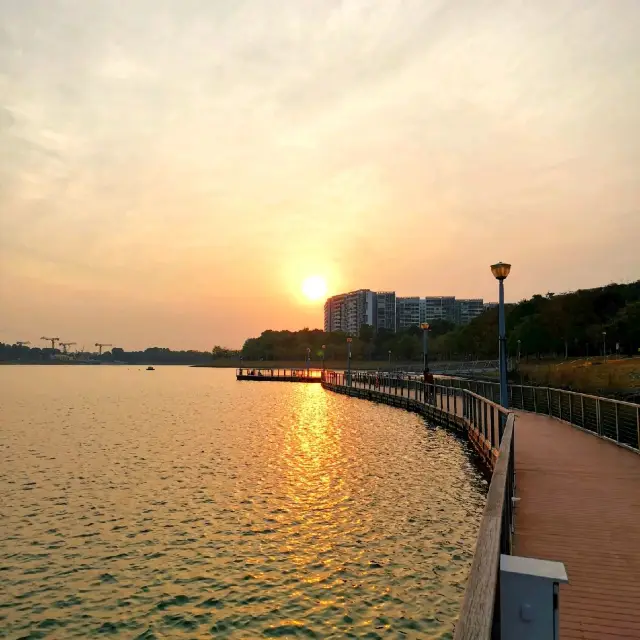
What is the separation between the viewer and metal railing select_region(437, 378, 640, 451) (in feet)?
48.8

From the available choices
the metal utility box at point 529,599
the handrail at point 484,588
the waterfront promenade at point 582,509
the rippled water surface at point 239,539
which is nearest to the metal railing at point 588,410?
the waterfront promenade at point 582,509

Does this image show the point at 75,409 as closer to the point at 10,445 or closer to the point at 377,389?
→ the point at 10,445

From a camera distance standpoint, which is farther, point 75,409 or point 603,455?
point 75,409

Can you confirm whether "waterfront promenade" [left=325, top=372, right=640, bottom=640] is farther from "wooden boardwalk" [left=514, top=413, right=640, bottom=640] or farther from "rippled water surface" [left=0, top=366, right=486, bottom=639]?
"rippled water surface" [left=0, top=366, right=486, bottom=639]

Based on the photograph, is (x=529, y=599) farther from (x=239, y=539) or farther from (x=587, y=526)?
(x=239, y=539)

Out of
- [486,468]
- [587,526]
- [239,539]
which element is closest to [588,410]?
[486,468]

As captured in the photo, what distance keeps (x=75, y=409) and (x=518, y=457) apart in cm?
4421

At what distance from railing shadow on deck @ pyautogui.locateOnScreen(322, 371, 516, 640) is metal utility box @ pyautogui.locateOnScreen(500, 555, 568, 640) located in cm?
9

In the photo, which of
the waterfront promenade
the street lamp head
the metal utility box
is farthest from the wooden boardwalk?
the street lamp head

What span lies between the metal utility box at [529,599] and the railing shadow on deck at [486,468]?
0.09 m

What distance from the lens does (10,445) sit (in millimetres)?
27938

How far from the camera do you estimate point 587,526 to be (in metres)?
8.48

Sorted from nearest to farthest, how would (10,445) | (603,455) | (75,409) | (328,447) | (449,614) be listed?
(449,614) → (603,455) → (328,447) → (10,445) → (75,409)

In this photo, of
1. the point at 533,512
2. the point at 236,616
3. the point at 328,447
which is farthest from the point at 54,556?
the point at 328,447
